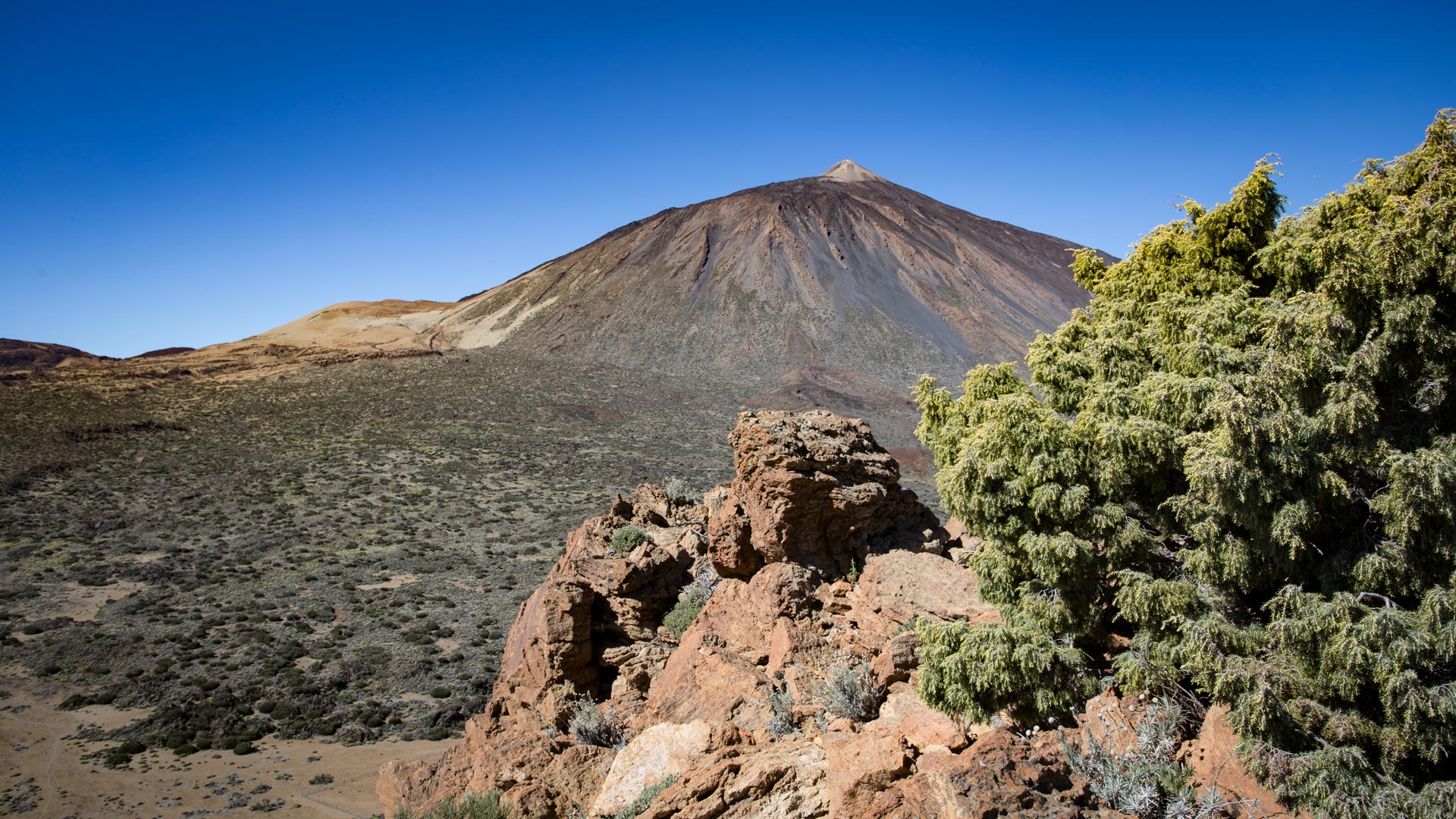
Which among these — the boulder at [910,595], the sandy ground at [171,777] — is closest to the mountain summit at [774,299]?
the sandy ground at [171,777]

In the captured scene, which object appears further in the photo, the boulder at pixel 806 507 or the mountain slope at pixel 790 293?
the mountain slope at pixel 790 293

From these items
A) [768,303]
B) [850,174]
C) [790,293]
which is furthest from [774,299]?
[850,174]

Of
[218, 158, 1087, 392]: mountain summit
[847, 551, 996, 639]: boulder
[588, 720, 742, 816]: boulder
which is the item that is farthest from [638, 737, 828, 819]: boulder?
[218, 158, 1087, 392]: mountain summit

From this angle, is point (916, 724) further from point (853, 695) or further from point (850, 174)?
point (850, 174)

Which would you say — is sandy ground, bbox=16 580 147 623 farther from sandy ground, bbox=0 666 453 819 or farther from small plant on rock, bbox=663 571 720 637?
small plant on rock, bbox=663 571 720 637

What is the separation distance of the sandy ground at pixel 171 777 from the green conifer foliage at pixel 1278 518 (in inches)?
373

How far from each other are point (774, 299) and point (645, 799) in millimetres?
65281

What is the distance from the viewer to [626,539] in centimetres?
1187

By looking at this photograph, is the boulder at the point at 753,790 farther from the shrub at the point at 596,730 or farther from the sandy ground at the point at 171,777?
the sandy ground at the point at 171,777

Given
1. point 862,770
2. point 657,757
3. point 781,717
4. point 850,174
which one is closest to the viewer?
point 862,770

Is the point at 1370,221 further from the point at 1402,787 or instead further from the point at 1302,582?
the point at 1402,787

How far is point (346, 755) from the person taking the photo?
13.4 m

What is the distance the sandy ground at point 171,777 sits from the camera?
11.5 metres


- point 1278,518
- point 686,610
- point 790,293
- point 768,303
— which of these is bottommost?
point 686,610
